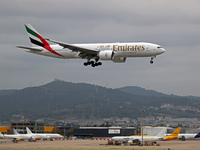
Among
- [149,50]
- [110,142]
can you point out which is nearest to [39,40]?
[149,50]

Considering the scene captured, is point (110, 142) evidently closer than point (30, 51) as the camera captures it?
No

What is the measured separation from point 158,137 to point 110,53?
5227 cm

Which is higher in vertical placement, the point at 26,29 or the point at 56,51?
the point at 26,29

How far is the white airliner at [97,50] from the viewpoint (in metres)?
97.1

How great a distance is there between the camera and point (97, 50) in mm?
101438

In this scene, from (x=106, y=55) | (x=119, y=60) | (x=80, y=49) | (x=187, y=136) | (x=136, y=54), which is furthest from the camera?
(x=187, y=136)

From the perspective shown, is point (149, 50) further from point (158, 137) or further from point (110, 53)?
point (158, 137)

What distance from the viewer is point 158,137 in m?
140

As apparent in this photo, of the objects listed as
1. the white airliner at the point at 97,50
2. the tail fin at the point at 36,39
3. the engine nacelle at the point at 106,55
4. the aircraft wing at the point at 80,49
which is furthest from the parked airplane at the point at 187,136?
the tail fin at the point at 36,39

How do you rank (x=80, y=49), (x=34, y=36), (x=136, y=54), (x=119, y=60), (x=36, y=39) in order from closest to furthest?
(x=136, y=54) → (x=80, y=49) → (x=119, y=60) → (x=36, y=39) → (x=34, y=36)

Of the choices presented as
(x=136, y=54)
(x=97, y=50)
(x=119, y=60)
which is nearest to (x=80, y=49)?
(x=97, y=50)

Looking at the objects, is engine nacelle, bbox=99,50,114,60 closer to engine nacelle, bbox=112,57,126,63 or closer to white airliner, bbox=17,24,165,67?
white airliner, bbox=17,24,165,67

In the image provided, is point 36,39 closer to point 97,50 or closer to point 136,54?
point 97,50

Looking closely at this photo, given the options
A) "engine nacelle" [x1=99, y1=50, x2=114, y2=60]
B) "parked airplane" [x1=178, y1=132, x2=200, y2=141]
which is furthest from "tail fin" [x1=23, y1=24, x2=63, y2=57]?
"parked airplane" [x1=178, y1=132, x2=200, y2=141]
